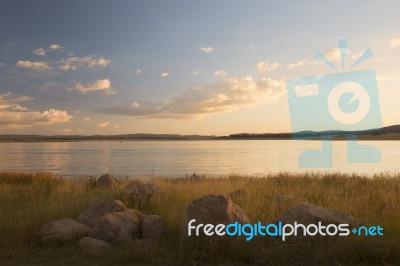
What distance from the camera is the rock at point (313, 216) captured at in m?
7.65

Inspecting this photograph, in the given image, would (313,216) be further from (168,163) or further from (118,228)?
(168,163)

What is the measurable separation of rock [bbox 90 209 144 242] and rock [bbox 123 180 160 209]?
8.11 ft

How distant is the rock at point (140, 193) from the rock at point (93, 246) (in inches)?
133

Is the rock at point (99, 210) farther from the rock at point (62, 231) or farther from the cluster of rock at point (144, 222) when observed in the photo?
the rock at point (62, 231)

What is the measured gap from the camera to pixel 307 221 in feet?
25.1

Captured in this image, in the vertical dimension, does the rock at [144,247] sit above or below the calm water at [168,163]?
above

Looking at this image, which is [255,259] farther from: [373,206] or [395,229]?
[373,206]

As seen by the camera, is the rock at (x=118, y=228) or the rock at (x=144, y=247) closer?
the rock at (x=144, y=247)

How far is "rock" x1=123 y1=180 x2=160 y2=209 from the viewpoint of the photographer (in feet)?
36.7

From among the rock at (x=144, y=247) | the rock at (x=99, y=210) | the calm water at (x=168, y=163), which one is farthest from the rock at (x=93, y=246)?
the calm water at (x=168, y=163)

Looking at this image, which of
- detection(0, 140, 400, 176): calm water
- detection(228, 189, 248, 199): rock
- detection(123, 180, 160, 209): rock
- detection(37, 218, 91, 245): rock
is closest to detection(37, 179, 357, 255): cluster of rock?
detection(37, 218, 91, 245): rock

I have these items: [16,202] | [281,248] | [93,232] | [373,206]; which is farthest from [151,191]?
[373,206]

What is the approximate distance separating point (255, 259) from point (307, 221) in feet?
4.73

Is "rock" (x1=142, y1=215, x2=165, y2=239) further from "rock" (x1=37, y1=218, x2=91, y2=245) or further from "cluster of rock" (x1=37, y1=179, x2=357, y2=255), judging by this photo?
"rock" (x1=37, y1=218, x2=91, y2=245)
